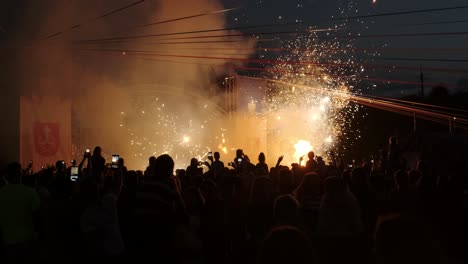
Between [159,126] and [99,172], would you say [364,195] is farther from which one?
[159,126]

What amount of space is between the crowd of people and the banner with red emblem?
10.5 metres

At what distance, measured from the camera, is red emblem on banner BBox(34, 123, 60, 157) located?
17.5m

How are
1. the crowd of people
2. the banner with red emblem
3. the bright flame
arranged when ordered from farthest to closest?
the bright flame → the banner with red emblem → the crowd of people

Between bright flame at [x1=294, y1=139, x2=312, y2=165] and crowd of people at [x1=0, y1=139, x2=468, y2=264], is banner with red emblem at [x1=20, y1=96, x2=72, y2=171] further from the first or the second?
crowd of people at [x1=0, y1=139, x2=468, y2=264]

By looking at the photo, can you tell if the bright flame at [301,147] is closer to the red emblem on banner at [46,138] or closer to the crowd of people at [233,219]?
the red emblem on banner at [46,138]

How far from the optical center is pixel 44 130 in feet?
58.3

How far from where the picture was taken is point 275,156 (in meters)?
25.2

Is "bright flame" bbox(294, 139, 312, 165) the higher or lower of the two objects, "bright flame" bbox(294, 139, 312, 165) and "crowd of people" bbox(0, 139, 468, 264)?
the higher

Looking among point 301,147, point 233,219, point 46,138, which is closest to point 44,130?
point 46,138

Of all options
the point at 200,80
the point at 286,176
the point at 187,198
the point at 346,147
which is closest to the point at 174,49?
the point at 200,80

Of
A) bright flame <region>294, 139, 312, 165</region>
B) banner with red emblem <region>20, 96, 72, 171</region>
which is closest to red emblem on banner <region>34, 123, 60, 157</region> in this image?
banner with red emblem <region>20, 96, 72, 171</region>

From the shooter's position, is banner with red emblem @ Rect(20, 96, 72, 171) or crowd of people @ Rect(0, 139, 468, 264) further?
banner with red emblem @ Rect(20, 96, 72, 171)

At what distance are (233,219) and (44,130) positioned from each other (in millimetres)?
13293

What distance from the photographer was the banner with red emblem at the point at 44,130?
56.1 feet
